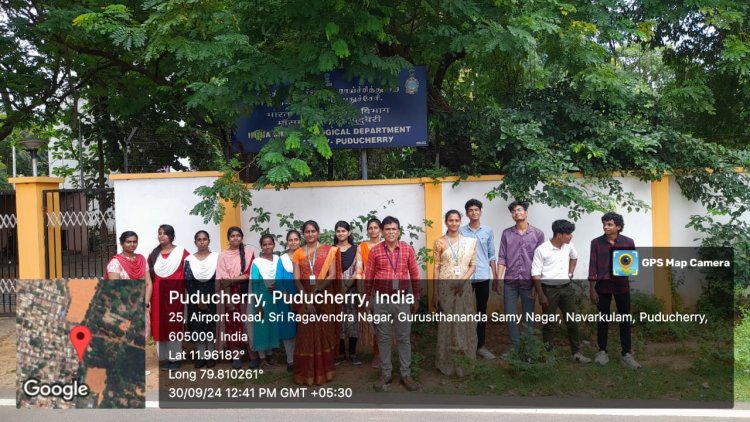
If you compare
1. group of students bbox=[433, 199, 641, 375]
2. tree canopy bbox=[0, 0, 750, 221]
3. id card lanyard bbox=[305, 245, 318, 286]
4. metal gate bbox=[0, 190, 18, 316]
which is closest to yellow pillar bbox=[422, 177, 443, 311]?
tree canopy bbox=[0, 0, 750, 221]

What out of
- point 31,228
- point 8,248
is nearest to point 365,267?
point 31,228

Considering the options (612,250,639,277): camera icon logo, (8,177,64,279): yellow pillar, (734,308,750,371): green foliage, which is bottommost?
(734,308,750,371): green foliage

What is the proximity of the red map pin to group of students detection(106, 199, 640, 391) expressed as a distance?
934mm

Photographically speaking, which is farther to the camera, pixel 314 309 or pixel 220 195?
pixel 220 195

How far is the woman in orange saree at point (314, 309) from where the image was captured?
5.89 meters

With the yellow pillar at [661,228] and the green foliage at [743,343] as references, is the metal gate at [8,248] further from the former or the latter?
the green foliage at [743,343]

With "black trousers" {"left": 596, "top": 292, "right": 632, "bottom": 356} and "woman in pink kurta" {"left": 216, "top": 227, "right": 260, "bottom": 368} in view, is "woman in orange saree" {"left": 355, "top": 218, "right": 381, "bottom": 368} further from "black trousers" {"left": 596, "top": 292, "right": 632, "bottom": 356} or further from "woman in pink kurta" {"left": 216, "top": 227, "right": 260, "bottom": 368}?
"black trousers" {"left": 596, "top": 292, "right": 632, "bottom": 356}

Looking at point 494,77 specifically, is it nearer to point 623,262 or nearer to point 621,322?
point 623,262

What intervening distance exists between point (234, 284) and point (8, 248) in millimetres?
4807

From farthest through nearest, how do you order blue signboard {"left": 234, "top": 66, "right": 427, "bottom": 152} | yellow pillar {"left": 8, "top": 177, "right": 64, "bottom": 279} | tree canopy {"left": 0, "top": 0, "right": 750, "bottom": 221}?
yellow pillar {"left": 8, "top": 177, "right": 64, "bottom": 279} → blue signboard {"left": 234, "top": 66, "right": 427, "bottom": 152} → tree canopy {"left": 0, "top": 0, "right": 750, "bottom": 221}

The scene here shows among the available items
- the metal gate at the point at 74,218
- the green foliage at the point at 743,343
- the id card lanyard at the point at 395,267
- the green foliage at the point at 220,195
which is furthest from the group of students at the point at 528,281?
the metal gate at the point at 74,218

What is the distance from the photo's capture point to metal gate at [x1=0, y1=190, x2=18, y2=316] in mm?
8898

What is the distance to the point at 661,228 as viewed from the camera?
25.3 feet

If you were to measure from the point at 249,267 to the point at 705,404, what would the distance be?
421cm
